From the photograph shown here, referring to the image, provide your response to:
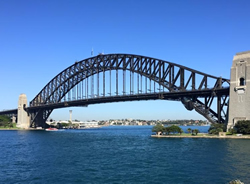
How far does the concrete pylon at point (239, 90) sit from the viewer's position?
69.0 meters

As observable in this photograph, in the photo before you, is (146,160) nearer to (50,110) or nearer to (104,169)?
(104,169)

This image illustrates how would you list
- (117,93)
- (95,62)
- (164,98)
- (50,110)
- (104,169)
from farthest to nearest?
(50,110), (95,62), (117,93), (164,98), (104,169)

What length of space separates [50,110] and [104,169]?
375 ft

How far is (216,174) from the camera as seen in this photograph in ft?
96.8

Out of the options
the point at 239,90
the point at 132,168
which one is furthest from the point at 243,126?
the point at 132,168

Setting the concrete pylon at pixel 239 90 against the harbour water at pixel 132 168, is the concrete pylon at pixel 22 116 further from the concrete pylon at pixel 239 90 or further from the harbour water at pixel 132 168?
the harbour water at pixel 132 168

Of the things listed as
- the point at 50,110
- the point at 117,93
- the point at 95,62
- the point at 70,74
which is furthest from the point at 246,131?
the point at 50,110

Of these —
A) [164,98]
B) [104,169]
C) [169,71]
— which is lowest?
[104,169]

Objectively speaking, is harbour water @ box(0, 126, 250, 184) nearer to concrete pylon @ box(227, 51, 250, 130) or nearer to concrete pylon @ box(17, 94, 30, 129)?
concrete pylon @ box(227, 51, 250, 130)

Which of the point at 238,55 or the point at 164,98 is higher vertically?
the point at 238,55

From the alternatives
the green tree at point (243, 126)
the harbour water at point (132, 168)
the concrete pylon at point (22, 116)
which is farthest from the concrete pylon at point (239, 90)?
the concrete pylon at point (22, 116)

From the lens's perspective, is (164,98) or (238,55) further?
(164,98)

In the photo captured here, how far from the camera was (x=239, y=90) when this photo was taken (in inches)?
2756

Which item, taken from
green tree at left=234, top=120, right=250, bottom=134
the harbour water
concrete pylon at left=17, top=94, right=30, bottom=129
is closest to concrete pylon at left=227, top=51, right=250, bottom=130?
green tree at left=234, top=120, right=250, bottom=134
